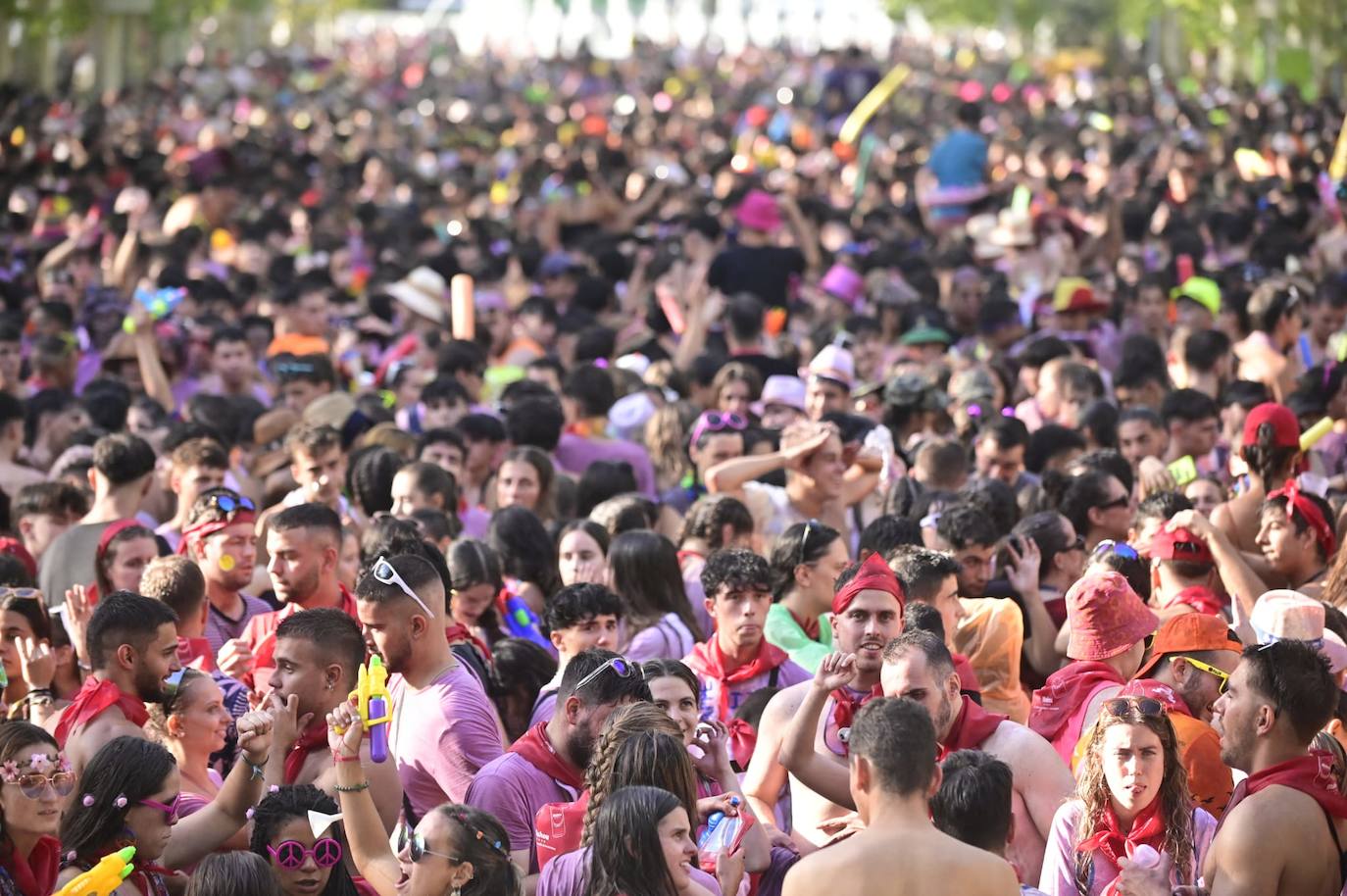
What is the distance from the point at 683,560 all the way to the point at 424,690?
2.35 meters

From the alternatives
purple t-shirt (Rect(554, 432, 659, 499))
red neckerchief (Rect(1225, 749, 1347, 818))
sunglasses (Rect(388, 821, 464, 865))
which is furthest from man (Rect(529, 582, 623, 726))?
purple t-shirt (Rect(554, 432, 659, 499))

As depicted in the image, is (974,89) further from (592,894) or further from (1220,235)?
(592,894)

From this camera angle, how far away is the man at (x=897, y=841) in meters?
4.99

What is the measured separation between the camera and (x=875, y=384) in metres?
12.5

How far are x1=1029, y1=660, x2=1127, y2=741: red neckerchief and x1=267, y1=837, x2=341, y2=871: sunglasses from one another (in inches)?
90.9

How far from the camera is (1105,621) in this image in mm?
7211

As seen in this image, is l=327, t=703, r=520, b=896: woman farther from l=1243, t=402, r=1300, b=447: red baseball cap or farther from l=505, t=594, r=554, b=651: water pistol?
l=1243, t=402, r=1300, b=447: red baseball cap

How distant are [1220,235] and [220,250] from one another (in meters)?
9.16

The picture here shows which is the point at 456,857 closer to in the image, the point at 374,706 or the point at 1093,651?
the point at 374,706

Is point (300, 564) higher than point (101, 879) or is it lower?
lower

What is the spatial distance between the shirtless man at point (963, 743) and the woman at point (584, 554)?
2.30 meters

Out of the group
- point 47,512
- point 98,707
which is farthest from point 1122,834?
point 47,512

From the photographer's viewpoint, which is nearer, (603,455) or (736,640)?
(736,640)

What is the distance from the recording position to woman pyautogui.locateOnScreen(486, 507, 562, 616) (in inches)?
356
